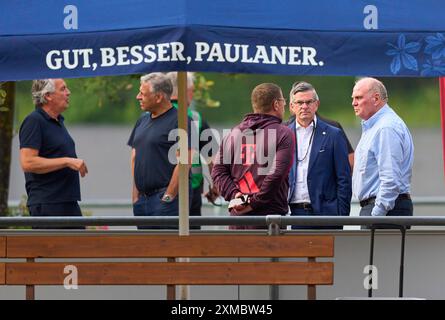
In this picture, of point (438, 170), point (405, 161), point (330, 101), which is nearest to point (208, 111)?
point (330, 101)

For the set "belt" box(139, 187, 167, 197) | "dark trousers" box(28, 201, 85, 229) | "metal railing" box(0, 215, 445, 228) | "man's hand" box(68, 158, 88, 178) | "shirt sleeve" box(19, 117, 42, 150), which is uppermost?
"shirt sleeve" box(19, 117, 42, 150)

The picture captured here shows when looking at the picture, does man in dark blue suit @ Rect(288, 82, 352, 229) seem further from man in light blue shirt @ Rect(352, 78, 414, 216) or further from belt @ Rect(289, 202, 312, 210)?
man in light blue shirt @ Rect(352, 78, 414, 216)

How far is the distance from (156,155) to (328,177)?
1.45 metres

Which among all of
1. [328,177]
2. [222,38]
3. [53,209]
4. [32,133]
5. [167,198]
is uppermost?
[222,38]

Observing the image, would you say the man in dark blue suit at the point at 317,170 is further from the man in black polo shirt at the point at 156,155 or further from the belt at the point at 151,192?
the belt at the point at 151,192

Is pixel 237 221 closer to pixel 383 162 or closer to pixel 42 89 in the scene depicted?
pixel 383 162

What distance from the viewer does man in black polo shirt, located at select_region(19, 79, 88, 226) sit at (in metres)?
A: 10.4

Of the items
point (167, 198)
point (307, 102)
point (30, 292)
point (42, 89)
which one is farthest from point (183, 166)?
point (42, 89)

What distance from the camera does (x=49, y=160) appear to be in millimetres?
10344

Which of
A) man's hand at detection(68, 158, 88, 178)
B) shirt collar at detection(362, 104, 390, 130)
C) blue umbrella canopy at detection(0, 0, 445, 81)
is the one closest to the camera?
blue umbrella canopy at detection(0, 0, 445, 81)

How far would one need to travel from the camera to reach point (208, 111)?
1513 inches

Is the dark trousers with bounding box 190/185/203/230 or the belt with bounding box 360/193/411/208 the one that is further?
the dark trousers with bounding box 190/185/203/230

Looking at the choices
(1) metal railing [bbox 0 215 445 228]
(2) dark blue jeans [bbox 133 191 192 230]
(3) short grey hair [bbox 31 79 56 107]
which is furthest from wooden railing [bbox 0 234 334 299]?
(3) short grey hair [bbox 31 79 56 107]

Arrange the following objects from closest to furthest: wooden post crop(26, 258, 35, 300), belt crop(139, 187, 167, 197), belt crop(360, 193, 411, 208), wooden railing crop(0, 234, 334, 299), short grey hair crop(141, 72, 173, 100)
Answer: wooden railing crop(0, 234, 334, 299) → wooden post crop(26, 258, 35, 300) → belt crop(360, 193, 411, 208) → belt crop(139, 187, 167, 197) → short grey hair crop(141, 72, 173, 100)
